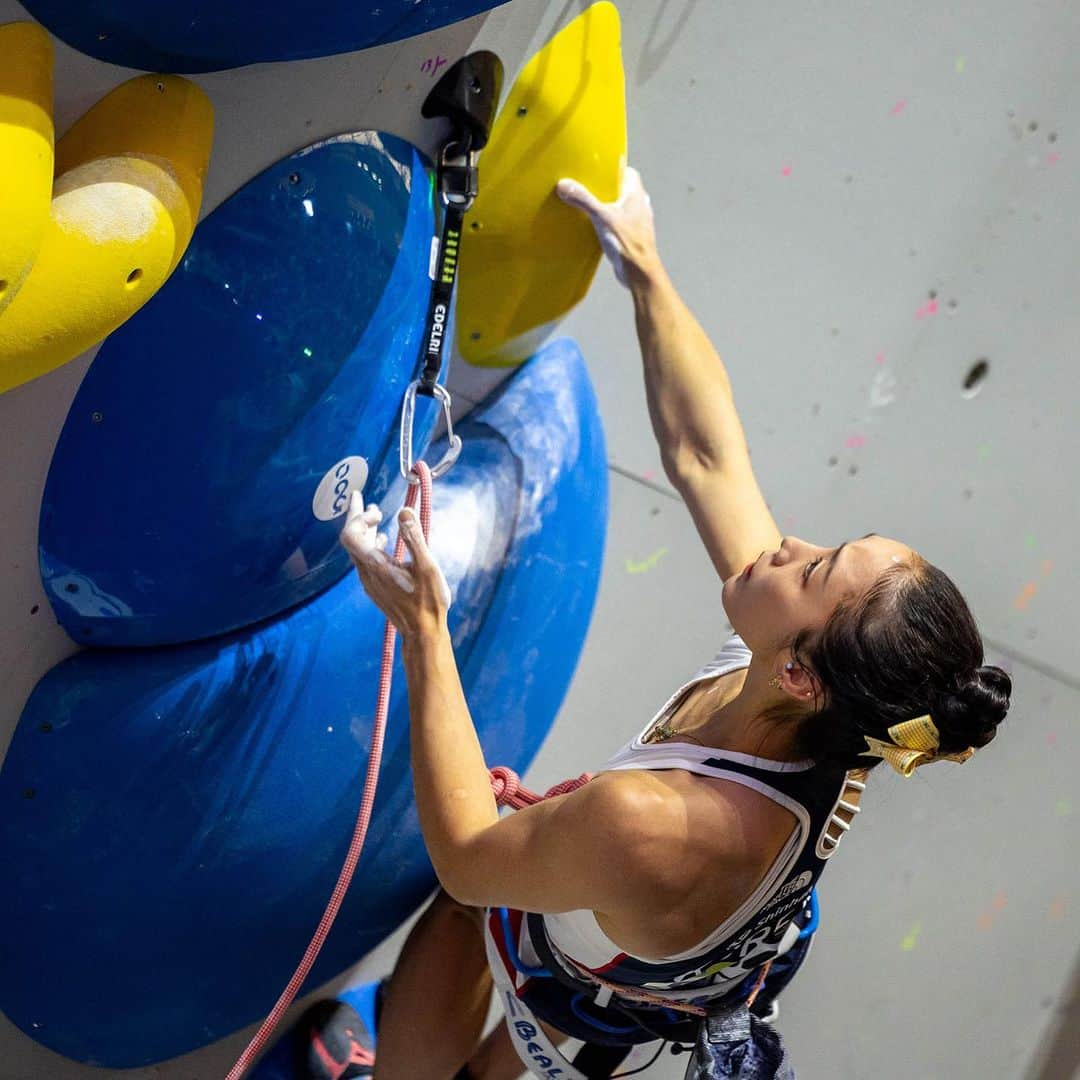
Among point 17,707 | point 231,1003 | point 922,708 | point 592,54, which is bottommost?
point 231,1003

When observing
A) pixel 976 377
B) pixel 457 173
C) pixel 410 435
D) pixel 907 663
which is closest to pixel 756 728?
pixel 907 663

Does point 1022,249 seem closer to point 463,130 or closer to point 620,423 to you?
point 620,423

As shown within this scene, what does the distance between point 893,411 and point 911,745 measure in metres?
1.34

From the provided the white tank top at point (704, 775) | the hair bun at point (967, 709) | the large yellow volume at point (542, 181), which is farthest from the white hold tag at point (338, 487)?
the hair bun at point (967, 709)

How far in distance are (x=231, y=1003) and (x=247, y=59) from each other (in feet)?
3.53

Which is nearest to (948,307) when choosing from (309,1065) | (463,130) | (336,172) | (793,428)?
(793,428)

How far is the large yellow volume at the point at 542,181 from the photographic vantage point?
1493mm

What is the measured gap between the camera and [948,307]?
240cm

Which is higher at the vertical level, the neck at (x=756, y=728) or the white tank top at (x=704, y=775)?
the neck at (x=756, y=728)

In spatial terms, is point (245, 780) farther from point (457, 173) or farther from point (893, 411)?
point (893, 411)

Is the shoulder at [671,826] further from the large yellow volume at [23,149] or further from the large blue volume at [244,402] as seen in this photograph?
the large yellow volume at [23,149]

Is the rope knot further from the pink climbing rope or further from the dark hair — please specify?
the dark hair

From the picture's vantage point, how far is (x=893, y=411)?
7.91ft

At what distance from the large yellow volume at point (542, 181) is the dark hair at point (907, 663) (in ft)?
1.97
